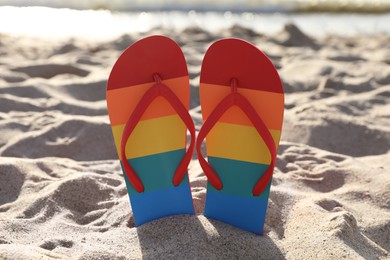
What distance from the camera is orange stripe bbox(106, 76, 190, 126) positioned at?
1245mm

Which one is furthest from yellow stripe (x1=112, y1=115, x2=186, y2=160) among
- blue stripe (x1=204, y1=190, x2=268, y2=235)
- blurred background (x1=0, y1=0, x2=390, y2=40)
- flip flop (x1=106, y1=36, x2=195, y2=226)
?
blurred background (x1=0, y1=0, x2=390, y2=40)

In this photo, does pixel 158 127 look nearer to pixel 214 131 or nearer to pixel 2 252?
pixel 214 131

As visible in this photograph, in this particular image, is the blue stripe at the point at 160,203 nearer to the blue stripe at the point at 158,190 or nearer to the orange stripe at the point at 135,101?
the blue stripe at the point at 158,190

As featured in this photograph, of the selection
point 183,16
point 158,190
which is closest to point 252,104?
point 158,190

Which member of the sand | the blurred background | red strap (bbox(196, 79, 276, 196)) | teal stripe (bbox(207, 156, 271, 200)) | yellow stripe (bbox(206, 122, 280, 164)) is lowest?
the blurred background

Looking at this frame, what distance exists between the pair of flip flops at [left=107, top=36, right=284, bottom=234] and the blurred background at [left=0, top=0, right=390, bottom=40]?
2.52 metres

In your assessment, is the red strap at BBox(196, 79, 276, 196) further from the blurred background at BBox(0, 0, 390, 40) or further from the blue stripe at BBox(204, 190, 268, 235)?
the blurred background at BBox(0, 0, 390, 40)

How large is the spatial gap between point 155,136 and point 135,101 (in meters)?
0.09

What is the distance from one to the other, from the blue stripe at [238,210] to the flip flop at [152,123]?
0.06m

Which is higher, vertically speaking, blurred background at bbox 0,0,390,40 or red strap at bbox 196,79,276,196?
red strap at bbox 196,79,276,196

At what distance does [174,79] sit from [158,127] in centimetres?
11

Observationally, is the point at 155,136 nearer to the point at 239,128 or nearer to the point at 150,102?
the point at 150,102

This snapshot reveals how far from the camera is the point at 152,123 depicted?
4.14 feet

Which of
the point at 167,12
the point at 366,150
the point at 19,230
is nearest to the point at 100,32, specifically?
the point at 167,12
